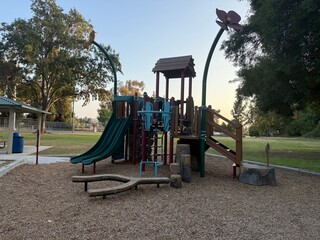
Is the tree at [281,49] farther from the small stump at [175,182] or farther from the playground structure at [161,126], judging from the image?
A: the small stump at [175,182]

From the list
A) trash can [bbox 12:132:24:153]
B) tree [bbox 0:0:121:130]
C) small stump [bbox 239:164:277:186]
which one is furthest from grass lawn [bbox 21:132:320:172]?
tree [bbox 0:0:121:130]

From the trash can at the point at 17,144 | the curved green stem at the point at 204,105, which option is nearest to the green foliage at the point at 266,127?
the trash can at the point at 17,144

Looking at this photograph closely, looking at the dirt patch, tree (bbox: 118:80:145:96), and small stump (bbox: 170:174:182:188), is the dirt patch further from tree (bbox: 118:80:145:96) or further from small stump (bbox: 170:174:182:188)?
tree (bbox: 118:80:145:96)

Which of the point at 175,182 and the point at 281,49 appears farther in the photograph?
the point at 281,49

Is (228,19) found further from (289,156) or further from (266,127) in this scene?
(266,127)

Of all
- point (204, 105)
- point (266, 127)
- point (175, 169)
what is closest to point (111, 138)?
point (175, 169)

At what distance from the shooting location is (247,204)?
16.2 feet

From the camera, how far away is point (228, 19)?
7.32m

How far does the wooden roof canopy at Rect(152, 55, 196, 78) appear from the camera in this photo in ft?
27.8

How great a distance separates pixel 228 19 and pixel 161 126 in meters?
3.34

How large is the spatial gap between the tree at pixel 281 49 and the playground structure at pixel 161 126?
248 cm

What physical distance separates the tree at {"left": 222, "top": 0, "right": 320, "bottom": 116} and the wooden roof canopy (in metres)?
2.35

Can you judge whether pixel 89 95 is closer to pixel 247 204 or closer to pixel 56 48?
pixel 56 48

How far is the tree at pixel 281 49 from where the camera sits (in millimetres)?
7566
